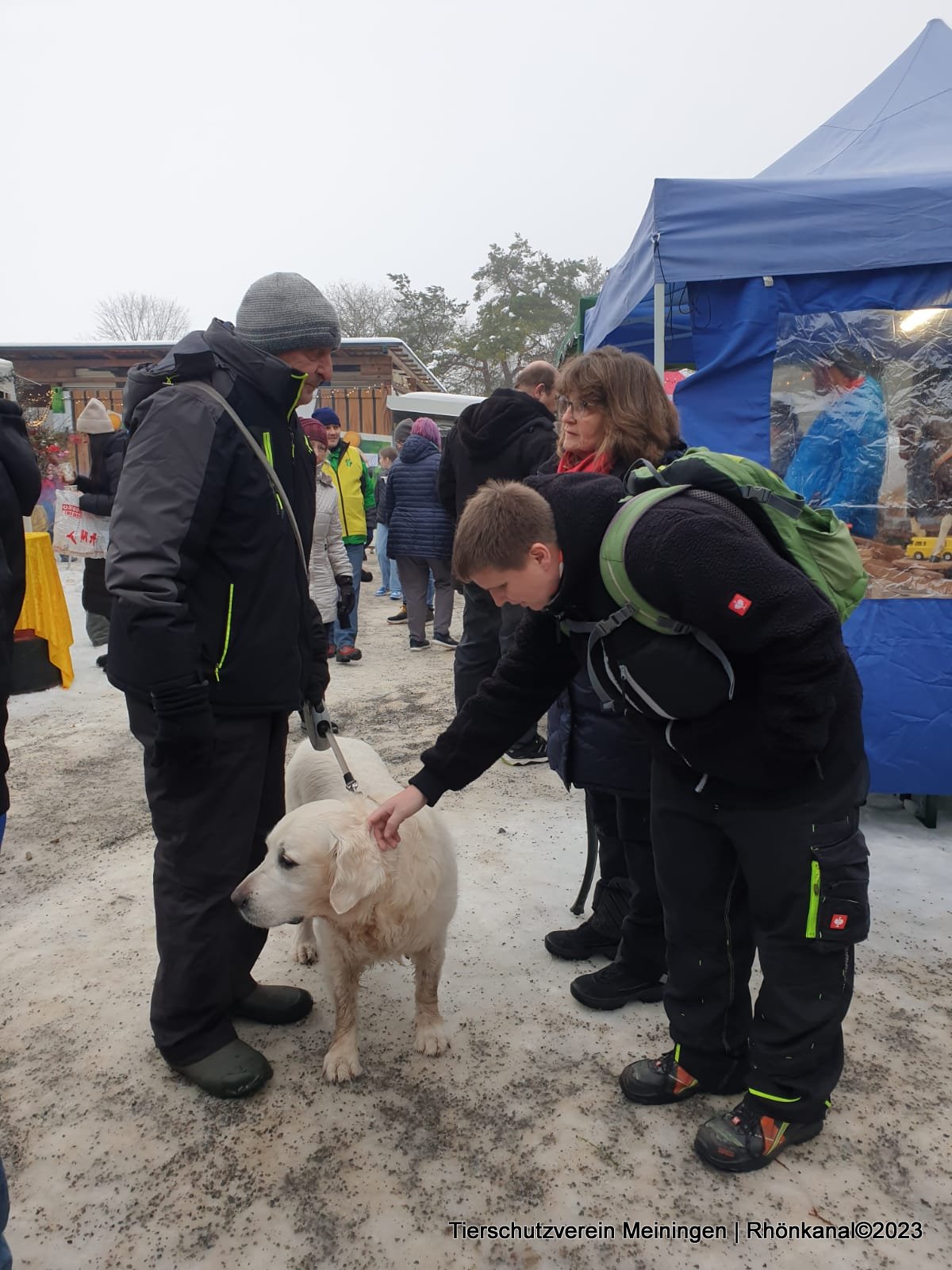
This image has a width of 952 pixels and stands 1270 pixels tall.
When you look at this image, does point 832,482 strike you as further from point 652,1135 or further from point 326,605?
point 326,605

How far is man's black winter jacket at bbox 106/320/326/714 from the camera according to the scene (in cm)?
200

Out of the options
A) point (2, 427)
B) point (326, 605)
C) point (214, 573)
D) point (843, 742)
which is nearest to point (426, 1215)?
point (843, 742)

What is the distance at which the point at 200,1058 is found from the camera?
2.34 meters

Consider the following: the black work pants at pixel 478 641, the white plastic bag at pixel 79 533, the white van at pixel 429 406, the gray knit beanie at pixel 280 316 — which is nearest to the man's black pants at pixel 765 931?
the gray knit beanie at pixel 280 316

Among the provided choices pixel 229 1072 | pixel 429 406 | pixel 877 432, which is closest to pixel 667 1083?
pixel 229 1072

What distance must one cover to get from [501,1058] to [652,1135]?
1.70 ft

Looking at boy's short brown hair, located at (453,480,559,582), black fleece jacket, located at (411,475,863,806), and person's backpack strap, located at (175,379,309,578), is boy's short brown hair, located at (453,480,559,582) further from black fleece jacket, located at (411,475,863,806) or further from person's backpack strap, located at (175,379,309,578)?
person's backpack strap, located at (175,379,309,578)

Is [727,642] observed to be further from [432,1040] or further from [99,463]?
[99,463]

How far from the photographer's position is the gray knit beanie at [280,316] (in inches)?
89.6

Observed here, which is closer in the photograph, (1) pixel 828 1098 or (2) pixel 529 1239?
(2) pixel 529 1239

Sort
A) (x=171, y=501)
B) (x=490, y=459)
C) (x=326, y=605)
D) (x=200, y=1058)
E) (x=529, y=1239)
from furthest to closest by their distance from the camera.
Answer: (x=326, y=605), (x=490, y=459), (x=200, y=1058), (x=171, y=501), (x=529, y=1239)

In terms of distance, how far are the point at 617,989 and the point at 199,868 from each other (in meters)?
1.44

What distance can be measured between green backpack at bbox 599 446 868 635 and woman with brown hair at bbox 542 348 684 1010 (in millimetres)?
604

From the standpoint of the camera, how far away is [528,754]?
200 inches
